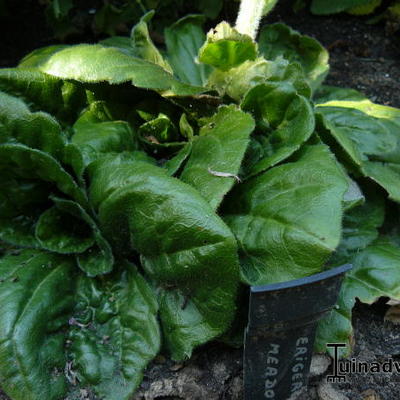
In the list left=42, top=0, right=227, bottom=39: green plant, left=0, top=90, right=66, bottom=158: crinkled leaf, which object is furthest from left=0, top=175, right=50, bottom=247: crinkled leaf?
left=42, top=0, right=227, bottom=39: green plant

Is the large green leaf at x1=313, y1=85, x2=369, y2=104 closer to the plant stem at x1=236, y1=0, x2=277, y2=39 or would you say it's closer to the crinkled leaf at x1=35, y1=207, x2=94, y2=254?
the plant stem at x1=236, y1=0, x2=277, y2=39

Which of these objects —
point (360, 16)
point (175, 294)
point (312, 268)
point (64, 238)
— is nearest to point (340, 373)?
point (312, 268)

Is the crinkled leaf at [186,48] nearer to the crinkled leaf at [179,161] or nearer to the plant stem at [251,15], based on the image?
the plant stem at [251,15]

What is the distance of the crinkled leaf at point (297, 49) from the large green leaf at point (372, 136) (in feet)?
1.08

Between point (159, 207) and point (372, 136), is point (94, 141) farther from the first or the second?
point (372, 136)

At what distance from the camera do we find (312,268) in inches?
50.8

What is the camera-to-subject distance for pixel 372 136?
73.9 inches

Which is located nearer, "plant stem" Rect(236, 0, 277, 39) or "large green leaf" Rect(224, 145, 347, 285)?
"large green leaf" Rect(224, 145, 347, 285)

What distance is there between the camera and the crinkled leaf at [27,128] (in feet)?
4.77

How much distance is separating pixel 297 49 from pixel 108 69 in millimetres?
1164

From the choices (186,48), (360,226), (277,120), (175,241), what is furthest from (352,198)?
(186,48)

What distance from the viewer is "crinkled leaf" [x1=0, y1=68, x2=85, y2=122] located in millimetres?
1655

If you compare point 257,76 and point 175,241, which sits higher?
point 257,76

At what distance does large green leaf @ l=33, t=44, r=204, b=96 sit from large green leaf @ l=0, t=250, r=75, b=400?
577 mm
